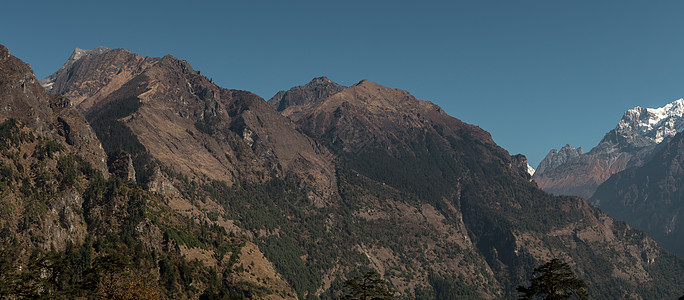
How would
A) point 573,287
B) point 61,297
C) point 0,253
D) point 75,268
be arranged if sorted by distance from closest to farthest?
point 573,287 < point 61,297 < point 0,253 < point 75,268

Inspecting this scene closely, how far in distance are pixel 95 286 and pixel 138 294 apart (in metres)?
24.3

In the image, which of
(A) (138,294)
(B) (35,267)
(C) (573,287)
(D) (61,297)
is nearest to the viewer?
(C) (573,287)

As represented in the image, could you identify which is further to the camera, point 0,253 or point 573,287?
point 0,253

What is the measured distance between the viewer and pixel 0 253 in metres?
145

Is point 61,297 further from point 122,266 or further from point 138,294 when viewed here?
point 138,294

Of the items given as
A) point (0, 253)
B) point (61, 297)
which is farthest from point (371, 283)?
point (0, 253)

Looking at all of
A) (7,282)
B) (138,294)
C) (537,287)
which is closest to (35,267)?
(7,282)

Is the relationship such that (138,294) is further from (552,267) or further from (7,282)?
(552,267)

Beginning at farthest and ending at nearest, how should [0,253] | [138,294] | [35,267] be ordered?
1. [0,253]
2. [35,267]
3. [138,294]

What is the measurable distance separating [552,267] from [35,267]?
391ft

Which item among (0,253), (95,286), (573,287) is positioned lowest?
(573,287)

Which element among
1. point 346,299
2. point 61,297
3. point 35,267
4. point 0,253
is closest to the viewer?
point 346,299

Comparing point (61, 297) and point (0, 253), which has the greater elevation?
point (0, 253)

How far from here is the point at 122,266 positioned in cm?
12225
